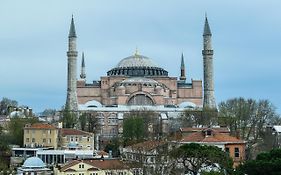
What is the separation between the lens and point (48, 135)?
52.7 meters

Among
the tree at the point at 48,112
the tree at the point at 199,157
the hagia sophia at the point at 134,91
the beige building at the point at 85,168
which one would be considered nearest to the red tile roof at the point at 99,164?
the beige building at the point at 85,168

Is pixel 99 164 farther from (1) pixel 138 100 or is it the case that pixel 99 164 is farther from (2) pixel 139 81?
(2) pixel 139 81

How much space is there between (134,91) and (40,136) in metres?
35.0

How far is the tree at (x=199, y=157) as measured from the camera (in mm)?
32125

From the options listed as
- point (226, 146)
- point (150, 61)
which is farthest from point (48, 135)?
point (150, 61)

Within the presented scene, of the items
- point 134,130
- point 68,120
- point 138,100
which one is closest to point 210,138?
point 134,130

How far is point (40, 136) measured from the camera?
173 ft

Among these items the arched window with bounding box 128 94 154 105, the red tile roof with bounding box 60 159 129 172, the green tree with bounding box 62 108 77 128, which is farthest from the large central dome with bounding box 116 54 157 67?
the red tile roof with bounding box 60 159 129 172

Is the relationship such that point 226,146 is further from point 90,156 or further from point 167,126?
point 167,126

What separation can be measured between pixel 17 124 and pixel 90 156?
1417cm

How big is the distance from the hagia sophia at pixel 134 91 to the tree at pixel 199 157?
43.7m

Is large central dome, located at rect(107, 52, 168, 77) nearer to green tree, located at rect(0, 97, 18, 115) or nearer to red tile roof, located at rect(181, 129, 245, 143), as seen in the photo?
green tree, located at rect(0, 97, 18, 115)

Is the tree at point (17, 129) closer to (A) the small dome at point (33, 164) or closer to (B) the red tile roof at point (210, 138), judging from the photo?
(A) the small dome at point (33, 164)

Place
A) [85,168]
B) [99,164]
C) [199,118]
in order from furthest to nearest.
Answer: [199,118] < [99,164] < [85,168]
